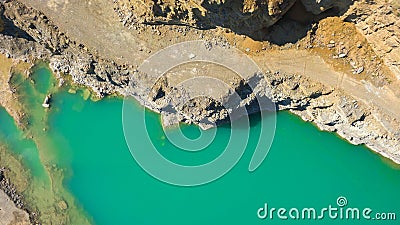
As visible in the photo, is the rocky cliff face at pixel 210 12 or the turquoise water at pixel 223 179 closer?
the rocky cliff face at pixel 210 12

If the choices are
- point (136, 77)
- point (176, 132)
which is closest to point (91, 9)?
point (136, 77)

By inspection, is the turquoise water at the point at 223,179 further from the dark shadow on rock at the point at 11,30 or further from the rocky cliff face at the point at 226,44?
the dark shadow on rock at the point at 11,30

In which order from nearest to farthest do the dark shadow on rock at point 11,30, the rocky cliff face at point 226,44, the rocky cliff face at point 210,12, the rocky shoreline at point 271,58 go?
the rocky cliff face at point 210,12 < the rocky cliff face at point 226,44 < the rocky shoreline at point 271,58 < the dark shadow on rock at point 11,30

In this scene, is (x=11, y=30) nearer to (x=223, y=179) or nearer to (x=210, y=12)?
(x=210, y=12)

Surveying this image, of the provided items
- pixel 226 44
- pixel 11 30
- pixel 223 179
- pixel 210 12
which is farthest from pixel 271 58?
pixel 11 30

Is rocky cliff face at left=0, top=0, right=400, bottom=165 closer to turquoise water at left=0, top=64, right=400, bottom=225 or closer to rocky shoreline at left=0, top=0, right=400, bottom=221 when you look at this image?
rocky shoreline at left=0, top=0, right=400, bottom=221

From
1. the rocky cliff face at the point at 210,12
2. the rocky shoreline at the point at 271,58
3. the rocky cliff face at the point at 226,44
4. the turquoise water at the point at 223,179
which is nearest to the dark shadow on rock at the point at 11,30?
the rocky shoreline at the point at 271,58
